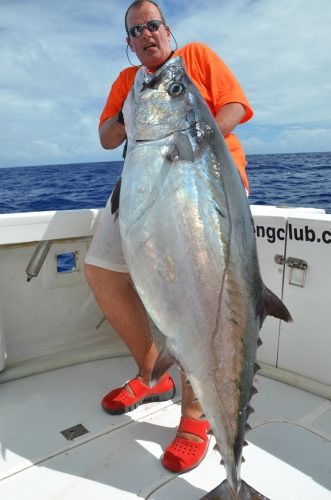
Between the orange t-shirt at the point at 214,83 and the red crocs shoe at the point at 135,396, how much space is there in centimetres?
127

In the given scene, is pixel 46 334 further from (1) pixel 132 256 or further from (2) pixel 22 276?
(1) pixel 132 256

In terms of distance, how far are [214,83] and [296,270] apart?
118 centimetres

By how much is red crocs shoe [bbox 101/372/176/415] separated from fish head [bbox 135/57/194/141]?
4.91ft

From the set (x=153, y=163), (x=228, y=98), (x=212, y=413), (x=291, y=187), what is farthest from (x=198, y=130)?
(x=291, y=187)

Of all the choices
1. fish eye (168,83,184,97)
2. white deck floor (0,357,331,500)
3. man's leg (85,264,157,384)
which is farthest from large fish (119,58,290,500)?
man's leg (85,264,157,384)

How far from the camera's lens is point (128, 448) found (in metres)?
2.14

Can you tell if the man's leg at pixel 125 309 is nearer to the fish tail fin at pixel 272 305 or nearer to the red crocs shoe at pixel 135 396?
the red crocs shoe at pixel 135 396

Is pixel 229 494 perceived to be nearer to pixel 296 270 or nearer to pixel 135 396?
pixel 135 396

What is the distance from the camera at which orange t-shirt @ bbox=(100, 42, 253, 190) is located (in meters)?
2.15

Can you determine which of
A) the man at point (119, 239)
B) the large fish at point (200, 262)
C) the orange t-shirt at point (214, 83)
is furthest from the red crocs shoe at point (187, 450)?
the orange t-shirt at point (214, 83)

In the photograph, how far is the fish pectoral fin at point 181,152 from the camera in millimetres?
1515

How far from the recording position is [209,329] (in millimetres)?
1456

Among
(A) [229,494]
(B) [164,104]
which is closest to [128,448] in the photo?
(A) [229,494]

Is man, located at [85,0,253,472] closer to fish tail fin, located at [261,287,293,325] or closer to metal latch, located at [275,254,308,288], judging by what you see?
fish tail fin, located at [261,287,293,325]
